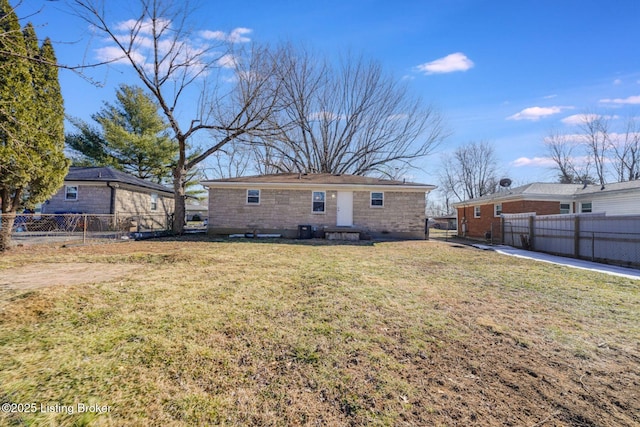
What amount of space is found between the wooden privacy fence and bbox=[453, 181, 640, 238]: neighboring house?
3.18m

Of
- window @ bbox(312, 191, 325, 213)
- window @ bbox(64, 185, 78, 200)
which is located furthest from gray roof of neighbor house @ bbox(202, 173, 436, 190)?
window @ bbox(64, 185, 78, 200)

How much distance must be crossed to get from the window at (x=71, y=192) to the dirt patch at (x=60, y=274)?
40.3 feet

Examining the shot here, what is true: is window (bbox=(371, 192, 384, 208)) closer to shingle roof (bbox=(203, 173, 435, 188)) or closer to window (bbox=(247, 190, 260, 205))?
shingle roof (bbox=(203, 173, 435, 188))

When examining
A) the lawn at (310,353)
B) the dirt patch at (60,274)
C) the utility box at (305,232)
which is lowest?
the lawn at (310,353)

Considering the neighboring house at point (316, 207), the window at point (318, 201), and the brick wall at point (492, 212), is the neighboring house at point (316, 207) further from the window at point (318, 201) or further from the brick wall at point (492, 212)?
the brick wall at point (492, 212)

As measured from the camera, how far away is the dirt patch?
5102mm

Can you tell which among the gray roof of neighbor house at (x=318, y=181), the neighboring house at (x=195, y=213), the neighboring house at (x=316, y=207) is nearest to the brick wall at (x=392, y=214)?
the neighboring house at (x=316, y=207)

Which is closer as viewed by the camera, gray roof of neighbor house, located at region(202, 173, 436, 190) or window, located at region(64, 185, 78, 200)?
gray roof of neighbor house, located at region(202, 173, 436, 190)

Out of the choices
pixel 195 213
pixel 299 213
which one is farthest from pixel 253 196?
pixel 195 213

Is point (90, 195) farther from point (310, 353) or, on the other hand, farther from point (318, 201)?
point (310, 353)

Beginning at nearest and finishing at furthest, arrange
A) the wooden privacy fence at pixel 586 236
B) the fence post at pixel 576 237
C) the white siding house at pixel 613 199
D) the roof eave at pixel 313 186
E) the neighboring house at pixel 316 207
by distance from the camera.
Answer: the wooden privacy fence at pixel 586 236
the fence post at pixel 576 237
the white siding house at pixel 613 199
the roof eave at pixel 313 186
the neighboring house at pixel 316 207

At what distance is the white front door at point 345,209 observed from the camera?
15.7 metres

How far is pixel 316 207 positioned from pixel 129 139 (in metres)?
16.6

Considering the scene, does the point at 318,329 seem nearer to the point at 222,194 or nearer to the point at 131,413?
the point at 131,413
